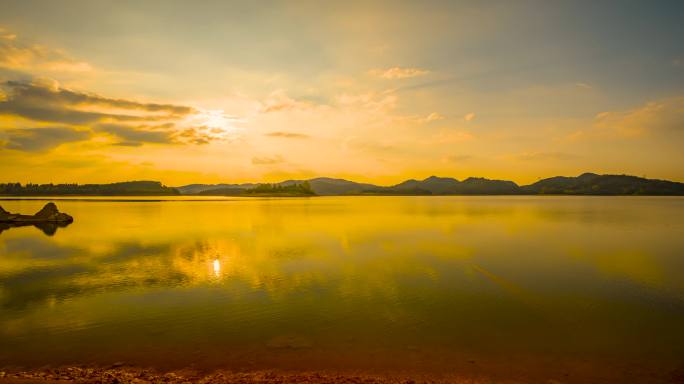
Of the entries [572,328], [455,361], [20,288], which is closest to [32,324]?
[20,288]

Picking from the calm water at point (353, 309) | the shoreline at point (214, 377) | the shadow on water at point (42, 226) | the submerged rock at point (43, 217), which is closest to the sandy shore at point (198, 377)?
the shoreline at point (214, 377)

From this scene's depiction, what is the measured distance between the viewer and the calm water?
11.9 m

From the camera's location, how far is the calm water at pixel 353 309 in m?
11.9

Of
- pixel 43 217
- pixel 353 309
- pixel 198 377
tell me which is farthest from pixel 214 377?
pixel 43 217

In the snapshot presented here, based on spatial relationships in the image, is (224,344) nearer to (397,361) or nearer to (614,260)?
(397,361)

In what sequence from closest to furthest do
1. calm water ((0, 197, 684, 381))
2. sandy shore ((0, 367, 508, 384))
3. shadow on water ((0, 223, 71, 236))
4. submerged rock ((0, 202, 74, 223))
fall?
sandy shore ((0, 367, 508, 384)) → calm water ((0, 197, 684, 381)) → shadow on water ((0, 223, 71, 236)) → submerged rock ((0, 202, 74, 223))

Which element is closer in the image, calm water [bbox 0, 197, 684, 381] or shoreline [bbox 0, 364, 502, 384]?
shoreline [bbox 0, 364, 502, 384]

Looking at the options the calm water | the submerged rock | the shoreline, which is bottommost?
the calm water

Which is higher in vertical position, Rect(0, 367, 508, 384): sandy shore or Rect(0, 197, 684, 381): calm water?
Rect(0, 367, 508, 384): sandy shore

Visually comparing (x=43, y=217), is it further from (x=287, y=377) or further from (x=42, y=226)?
(x=287, y=377)

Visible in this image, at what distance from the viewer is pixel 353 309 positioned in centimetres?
1688

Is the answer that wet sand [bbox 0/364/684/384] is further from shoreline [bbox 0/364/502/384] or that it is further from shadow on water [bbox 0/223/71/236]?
shadow on water [bbox 0/223/71/236]

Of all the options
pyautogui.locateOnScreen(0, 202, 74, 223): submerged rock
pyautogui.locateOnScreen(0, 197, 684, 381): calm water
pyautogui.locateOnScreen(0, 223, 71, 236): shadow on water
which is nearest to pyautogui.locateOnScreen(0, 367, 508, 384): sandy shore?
→ pyautogui.locateOnScreen(0, 197, 684, 381): calm water

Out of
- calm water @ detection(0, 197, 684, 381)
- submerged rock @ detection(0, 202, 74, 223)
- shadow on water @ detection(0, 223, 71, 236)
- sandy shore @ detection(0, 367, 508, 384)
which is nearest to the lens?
sandy shore @ detection(0, 367, 508, 384)
